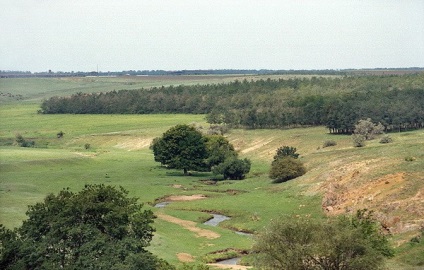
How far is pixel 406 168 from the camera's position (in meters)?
67.2

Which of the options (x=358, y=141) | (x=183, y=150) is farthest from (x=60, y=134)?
(x=358, y=141)

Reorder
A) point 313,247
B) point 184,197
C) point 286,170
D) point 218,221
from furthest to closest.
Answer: point 286,170 < point 184,197 < point 218,221 < point 313,247

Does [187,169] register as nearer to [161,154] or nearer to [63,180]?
[161,154]

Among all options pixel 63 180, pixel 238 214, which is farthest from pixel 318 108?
pixel 238 214

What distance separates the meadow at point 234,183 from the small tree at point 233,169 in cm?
157

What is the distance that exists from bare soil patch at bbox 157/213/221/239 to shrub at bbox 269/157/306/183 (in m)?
19.6

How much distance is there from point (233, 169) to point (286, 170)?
1295 cm

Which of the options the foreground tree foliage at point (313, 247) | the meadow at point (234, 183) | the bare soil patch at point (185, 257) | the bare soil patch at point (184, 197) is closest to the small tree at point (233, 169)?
the meadow at point (234, 183)

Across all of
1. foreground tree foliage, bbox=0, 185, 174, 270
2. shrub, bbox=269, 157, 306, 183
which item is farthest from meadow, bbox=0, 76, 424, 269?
foreground tree foliage, bbox=0, 185, 174, 270

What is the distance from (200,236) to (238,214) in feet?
32.4

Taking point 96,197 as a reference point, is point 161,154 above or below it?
below

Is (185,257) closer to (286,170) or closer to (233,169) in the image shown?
(286,170)

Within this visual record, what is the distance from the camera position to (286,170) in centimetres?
8825

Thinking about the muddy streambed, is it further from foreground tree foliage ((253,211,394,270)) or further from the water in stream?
foreground tree foliage ((253,211,394,270))
